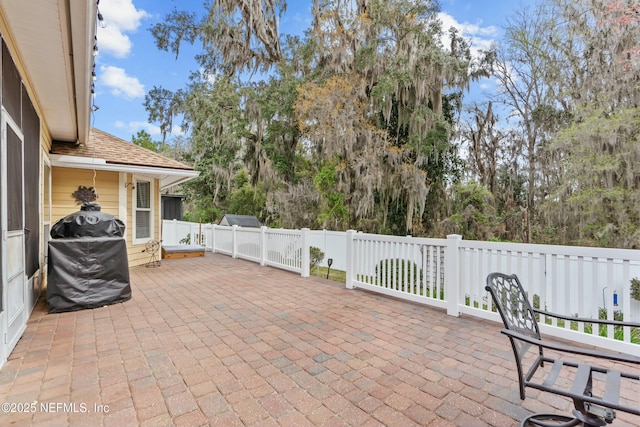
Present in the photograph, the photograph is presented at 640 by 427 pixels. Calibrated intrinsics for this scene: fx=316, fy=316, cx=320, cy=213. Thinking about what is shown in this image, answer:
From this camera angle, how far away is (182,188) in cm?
1858

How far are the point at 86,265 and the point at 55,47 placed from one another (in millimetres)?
2685

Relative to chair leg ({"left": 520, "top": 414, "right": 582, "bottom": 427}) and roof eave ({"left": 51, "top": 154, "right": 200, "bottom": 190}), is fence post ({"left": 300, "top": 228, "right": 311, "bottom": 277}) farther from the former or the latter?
chair leg ({"left": 520, "top": 414, "right": 582, "bottom": 427})

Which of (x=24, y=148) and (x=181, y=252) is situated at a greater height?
(x=24, y=148)

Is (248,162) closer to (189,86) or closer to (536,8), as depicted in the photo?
(189,86)

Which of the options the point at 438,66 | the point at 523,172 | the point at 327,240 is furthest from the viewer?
the point at 523,172

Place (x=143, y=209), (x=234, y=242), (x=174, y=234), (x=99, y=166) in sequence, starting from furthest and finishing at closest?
(x=174, y=234)
(x=234, y=242)
(x=143, y=209)
(x=99, y=166)

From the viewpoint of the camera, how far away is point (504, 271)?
3.60 metres

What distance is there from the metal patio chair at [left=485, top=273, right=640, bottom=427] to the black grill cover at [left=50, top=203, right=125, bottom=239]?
5.05m

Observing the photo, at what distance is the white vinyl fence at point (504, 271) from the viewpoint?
9.67 feet

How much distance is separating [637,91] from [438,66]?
507cm

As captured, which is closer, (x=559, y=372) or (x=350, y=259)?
(x=559, y=372)

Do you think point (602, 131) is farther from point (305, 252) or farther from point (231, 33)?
point (231, 33)

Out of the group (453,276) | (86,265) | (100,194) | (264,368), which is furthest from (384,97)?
(264,368)

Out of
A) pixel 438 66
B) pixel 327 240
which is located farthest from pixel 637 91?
pixel 327 240
